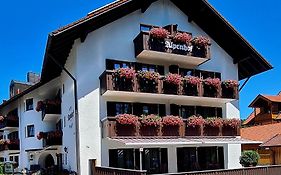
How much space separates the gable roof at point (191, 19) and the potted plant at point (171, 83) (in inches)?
182

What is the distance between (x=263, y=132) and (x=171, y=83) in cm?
1804

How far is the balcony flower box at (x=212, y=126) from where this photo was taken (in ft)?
75.9

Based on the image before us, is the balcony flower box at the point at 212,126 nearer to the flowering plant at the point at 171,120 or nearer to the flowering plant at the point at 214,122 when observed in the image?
the flowering plant at the point at 214,122

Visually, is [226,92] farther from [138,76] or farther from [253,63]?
[138,76]

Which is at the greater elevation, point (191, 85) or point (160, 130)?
point (191, 85)

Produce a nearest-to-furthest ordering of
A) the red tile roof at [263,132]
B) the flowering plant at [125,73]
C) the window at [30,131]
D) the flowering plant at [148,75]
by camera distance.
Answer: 1. the flowering plant at [125,73]
2. the flowering plant at [148,75]
3. the window at [30,131]
4. the red tile roof at [263,132]

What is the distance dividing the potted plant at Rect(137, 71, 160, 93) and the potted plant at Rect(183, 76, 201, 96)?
2.18 m

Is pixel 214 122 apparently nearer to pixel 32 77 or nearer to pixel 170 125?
pixel 170 125

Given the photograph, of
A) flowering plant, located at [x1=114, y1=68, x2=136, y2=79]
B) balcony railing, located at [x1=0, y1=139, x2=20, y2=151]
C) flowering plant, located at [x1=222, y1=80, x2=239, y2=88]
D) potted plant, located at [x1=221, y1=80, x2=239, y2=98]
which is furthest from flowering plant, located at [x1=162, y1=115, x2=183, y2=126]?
balcony railing, located at [x1=0, y1=139, x2=20, y2=151]

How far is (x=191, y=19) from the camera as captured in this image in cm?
2514

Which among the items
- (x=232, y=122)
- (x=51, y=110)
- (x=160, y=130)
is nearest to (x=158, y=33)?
(x=160, y=130)

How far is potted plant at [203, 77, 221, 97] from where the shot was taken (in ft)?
77.3

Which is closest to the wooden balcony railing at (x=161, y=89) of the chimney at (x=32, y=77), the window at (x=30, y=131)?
the window at (x=30, y=131)

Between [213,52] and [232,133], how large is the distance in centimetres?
567
